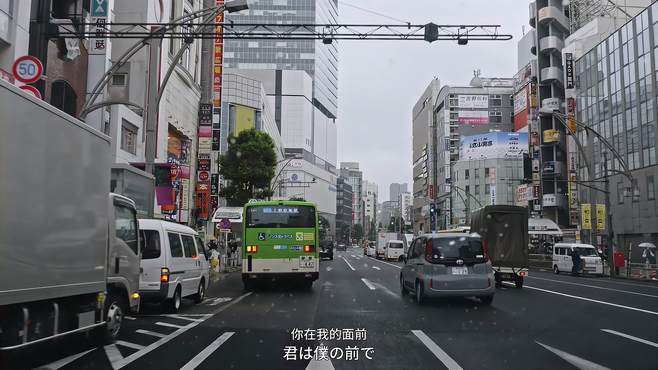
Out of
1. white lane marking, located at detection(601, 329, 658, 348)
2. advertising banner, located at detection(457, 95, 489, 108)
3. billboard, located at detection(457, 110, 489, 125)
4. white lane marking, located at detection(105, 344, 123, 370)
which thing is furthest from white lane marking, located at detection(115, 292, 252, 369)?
advertising banner, located at detection(457, 95, 489, 108)

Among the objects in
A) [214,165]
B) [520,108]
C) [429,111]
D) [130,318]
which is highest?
[429,111]

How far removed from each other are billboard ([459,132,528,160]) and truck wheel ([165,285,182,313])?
71287 mm

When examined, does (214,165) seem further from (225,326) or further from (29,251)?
(29,251)

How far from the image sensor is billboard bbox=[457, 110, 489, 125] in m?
89.3

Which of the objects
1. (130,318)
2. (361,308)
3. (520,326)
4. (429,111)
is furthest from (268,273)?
(429,111)

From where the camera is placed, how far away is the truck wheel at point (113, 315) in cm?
832

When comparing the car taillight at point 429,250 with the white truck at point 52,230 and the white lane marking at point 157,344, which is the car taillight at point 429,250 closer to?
the white lane marking at point 157,344

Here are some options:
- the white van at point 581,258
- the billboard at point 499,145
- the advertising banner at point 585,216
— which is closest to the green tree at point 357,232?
the billboard at point 499,145

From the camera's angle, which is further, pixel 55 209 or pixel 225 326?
pixel 225 326

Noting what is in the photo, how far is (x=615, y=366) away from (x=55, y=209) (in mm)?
7011

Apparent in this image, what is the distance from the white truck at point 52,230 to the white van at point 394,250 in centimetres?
4265

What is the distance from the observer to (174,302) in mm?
12297

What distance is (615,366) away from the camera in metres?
6.75

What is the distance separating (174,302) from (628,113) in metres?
41.1
